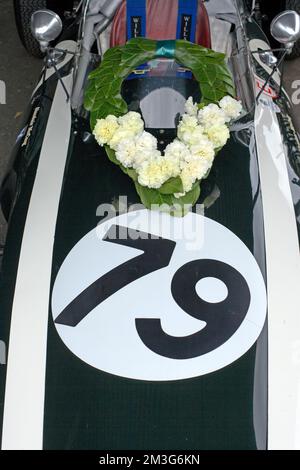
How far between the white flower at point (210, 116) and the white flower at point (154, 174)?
312mm

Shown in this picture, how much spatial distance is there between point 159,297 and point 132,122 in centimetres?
78

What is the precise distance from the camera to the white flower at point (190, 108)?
9.32 feet

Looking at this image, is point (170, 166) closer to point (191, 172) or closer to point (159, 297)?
point (191, 172)

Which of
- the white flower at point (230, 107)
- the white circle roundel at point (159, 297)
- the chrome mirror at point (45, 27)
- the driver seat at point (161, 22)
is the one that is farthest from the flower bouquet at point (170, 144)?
the driver seat at point (161, 22)

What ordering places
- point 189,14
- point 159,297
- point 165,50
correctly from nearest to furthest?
point 159,297
point 165,50
point 189,14

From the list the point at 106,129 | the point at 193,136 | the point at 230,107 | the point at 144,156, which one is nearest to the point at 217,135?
the point at 193,136

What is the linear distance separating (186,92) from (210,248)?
0.84m

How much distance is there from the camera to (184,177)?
2.59m

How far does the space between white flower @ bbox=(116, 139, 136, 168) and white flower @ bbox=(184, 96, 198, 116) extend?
0.34 m

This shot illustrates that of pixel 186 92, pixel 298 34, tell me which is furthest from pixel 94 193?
pixel 298 34

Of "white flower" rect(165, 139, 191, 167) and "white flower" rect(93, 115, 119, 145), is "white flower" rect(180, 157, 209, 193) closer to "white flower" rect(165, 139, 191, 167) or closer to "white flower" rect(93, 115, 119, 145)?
"white flower" rect(165, 139, 191, 167)

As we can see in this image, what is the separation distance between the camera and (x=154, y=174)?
2.57 meters

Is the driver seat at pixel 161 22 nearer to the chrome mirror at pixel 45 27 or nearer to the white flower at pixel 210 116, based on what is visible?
the chrome mirror at pixel 45 27

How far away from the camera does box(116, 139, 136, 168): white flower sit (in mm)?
2652
